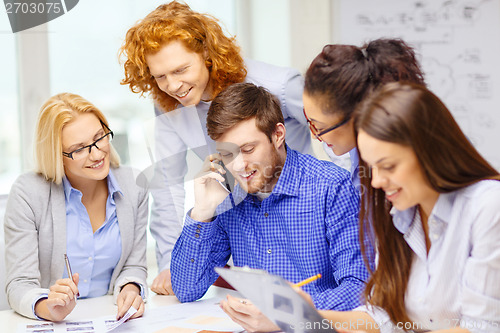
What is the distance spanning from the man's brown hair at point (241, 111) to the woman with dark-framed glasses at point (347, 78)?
24cm

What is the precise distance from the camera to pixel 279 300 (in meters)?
1.11

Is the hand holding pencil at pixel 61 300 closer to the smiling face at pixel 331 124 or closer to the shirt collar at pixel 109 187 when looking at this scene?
the shirt collar at pixel 109 187

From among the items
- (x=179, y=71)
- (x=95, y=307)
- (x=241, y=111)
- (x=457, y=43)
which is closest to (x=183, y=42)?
(x=179, y=71)

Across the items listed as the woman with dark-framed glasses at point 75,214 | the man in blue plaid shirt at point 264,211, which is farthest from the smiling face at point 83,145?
the man in blue plaid shirt at point 264,211

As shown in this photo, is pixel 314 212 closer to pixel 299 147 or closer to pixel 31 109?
pixel 299 147

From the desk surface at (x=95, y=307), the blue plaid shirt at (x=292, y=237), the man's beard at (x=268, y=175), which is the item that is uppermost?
the man's beard at (x=268, y=175)

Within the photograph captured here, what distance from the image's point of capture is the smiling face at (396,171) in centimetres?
109

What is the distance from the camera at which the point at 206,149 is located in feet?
6.31

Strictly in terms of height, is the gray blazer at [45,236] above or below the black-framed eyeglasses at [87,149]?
below

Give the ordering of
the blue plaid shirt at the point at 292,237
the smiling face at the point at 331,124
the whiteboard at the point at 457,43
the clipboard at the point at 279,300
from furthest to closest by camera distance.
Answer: the whiteboard at the point at 457,43 < the blue plaid shirt at the point at 292,237 < the smiling face at the point at 331,124 < the clipboard at the point at 279,300

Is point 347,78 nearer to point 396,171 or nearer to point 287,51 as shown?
point 396,171

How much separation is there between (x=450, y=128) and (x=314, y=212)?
536 mm

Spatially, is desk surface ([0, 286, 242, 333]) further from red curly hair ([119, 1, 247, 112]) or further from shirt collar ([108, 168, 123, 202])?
red curly hair ([119, 1, 247, 112])

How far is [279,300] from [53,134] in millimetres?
1035
